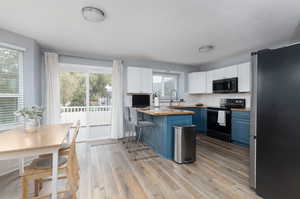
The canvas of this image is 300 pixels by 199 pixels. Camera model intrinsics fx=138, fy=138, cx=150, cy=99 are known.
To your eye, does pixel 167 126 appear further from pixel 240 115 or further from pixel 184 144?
pixel 240 115

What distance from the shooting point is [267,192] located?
5.41ft

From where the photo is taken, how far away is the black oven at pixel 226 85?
394 centimetres

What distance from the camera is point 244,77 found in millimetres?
3740

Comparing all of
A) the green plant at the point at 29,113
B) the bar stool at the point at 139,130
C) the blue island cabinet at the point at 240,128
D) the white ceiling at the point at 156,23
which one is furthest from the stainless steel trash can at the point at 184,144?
the green plant at the point at 29,113

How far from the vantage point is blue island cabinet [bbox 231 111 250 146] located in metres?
3.44

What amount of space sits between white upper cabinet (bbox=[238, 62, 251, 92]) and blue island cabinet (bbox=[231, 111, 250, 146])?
2.29 feet

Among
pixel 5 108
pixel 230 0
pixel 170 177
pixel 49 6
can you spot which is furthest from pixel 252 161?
pixel 5 108

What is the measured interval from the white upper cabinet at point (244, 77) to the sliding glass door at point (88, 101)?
3.77 metres

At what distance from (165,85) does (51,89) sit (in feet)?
11.5

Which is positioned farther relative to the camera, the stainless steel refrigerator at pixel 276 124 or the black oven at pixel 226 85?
the black oven at pixel 226 85

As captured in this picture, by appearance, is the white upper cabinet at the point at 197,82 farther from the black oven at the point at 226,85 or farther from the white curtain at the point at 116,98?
the white curtain at the point at 116,98

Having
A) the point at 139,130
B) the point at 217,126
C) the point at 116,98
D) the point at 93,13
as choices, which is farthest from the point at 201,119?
the point at 93,13

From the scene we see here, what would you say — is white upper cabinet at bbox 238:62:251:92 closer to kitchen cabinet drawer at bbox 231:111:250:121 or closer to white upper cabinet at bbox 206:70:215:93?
kitchen cabinet drawer at bbox 231:111:250:121

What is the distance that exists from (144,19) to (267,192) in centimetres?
281
